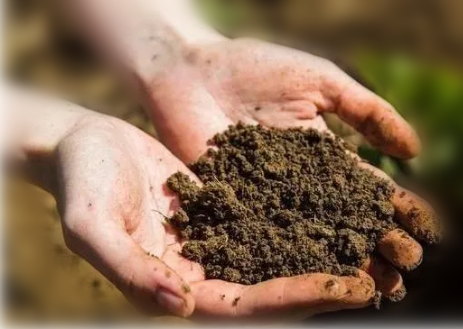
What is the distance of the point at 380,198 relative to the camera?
5.83ft

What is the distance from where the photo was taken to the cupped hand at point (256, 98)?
76.2 inches

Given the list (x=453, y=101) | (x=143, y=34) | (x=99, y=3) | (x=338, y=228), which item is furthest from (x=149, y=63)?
(x=453, y=101)

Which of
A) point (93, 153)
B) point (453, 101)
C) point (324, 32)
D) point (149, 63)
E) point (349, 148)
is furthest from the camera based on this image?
point (324, 32)

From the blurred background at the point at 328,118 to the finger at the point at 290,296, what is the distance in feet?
2.50

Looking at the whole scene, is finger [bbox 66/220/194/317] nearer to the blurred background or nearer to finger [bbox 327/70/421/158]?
finger [bbox 327/70/421/158]

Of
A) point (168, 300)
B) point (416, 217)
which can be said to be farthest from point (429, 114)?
point (168, 300)

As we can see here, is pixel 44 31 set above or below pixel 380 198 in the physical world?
below

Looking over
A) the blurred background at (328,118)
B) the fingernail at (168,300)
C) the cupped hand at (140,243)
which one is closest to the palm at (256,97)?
the cupped hand at (140,243)

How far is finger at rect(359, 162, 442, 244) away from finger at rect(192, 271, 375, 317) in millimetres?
217

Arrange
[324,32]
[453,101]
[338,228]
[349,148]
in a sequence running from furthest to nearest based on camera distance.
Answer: [324,32]
[453,101]
[349,148]
[338,228]

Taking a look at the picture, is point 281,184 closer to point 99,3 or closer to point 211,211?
point 211,211

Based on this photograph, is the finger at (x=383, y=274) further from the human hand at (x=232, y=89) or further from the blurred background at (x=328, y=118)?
the blurred background at (x=328, y=118)

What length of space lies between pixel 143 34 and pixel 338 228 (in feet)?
3.04

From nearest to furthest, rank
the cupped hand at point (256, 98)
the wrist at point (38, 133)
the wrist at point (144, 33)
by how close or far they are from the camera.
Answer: the wrist at point (38, 133)
the cupped hand at point (256, 98)
the wrist at point (144, 33)
